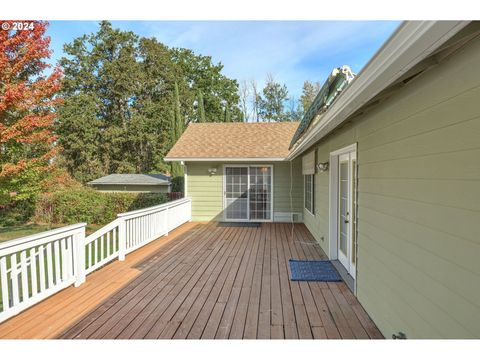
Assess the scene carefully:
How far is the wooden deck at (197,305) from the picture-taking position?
2.55 meters

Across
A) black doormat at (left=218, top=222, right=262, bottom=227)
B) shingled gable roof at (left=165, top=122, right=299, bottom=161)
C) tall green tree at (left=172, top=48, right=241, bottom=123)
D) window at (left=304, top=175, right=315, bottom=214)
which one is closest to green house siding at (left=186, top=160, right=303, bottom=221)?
shingled gable roof at (left=165, top=122, right=299, bottom=161)

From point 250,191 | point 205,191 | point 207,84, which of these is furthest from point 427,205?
point 207,84

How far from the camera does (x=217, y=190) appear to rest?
900 cm

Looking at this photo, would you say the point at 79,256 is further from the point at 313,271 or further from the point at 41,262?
the point at 313,271

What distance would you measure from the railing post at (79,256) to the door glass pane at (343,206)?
381 centimetres

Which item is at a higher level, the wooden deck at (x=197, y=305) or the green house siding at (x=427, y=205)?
the green house siding at (x=427, y=205)

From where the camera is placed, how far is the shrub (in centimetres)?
1031

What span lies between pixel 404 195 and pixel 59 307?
3673 millimetres

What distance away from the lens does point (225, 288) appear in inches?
140

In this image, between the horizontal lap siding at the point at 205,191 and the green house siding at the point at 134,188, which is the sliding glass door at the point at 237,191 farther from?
the green house siding at the point at 134,188

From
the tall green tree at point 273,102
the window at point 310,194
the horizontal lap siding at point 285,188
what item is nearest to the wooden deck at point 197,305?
the window at point 310,194

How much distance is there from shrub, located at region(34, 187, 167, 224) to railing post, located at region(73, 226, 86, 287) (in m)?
6.61

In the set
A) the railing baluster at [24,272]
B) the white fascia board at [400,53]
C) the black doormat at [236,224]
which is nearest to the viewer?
the white fascia board at [400,53]

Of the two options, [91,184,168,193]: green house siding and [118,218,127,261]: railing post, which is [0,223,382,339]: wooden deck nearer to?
[118,218,127,261]: railing post
